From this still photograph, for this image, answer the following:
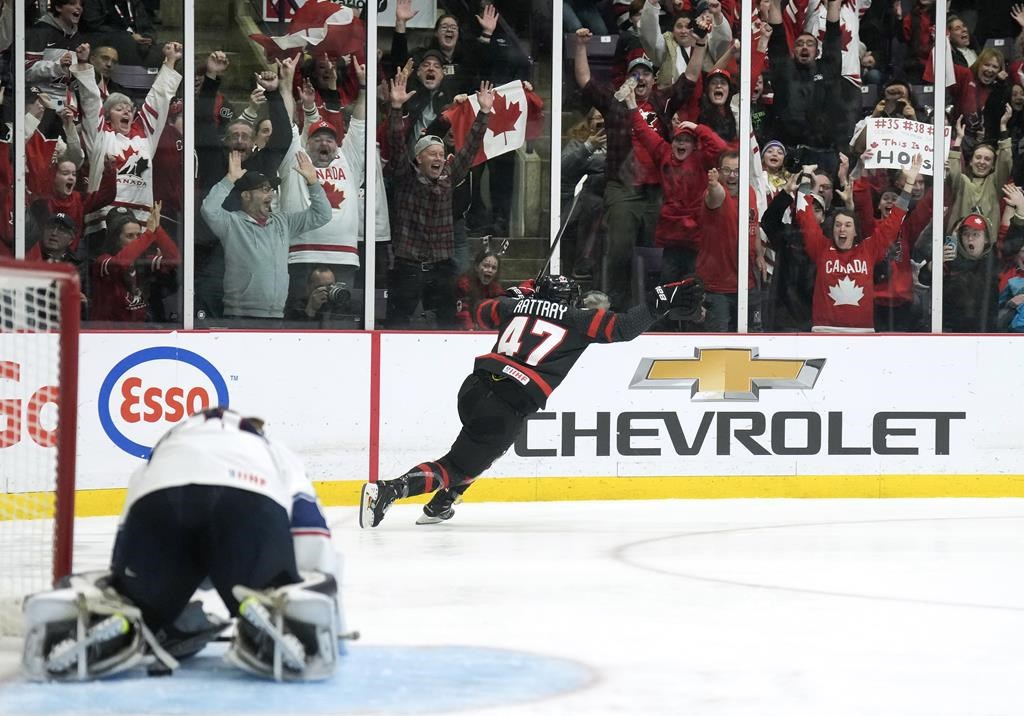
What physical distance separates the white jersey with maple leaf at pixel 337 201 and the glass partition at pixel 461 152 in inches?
6.4

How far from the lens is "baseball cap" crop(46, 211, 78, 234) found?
8.04 m

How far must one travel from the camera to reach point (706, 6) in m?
9.08

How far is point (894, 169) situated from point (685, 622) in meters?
5.36

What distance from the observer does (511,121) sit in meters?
8.85

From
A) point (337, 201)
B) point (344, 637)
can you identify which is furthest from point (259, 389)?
point (344, 637)

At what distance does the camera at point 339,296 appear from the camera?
8.51m

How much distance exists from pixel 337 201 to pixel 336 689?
5386 millimetres

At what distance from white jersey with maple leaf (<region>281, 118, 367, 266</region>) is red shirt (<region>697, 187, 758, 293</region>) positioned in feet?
6.39

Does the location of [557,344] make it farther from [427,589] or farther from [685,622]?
[685,622]

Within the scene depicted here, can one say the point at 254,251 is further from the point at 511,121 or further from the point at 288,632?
the point at 288,632

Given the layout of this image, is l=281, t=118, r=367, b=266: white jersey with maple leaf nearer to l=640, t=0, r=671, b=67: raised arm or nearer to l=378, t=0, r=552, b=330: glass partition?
l=378, t=0, r=552, b=330: glass partition

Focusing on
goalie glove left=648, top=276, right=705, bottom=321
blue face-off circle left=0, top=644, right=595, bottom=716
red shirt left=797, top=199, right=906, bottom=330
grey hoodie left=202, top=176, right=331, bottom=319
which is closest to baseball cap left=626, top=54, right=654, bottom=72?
red shirt left=797, top=199, right=906, bottom=330

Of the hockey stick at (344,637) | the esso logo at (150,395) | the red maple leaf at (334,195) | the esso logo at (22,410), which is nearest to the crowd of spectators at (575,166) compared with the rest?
the red maple leaf at (334,195)

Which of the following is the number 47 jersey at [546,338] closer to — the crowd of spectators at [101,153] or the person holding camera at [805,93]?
the crowd of spectators at [101,153]
